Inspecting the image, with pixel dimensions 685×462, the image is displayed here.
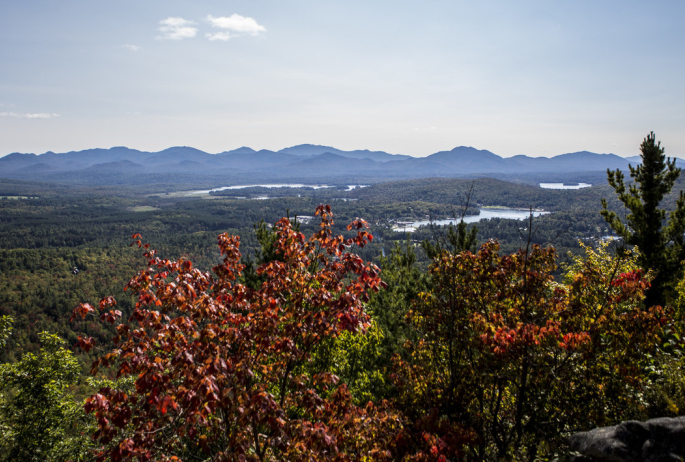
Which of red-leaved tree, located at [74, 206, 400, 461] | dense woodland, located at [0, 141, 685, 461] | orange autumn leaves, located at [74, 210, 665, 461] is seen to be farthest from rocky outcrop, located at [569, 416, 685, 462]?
red-leaved tree, located at [74, 206, 400, 461]

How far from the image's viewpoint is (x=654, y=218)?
51.7ft

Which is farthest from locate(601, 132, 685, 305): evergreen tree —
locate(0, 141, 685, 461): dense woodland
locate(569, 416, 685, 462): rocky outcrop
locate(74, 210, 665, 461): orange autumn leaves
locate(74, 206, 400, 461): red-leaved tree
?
locate(74, 206, 400, 461): red-leaved tree

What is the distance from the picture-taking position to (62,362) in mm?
15555

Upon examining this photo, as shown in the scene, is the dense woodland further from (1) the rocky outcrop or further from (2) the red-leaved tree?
(1) the rocky outcrop

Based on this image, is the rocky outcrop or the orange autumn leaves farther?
the orange autumn leaves

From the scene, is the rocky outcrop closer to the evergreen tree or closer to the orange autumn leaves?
the orange autumn leaves

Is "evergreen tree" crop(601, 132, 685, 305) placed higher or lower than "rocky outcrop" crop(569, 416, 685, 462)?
higher

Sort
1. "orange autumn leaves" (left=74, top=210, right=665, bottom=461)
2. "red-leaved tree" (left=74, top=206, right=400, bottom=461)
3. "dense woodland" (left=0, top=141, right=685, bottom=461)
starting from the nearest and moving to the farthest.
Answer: "red-leaved tree" (left=74, top=206, right=400, bottom=461) < "orange autumn leaves" (left=74, top=210, right=665, bottom=461) < "dense woodland" (left=0, top=141, right=685, bottom=461)

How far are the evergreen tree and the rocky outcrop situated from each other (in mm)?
13330

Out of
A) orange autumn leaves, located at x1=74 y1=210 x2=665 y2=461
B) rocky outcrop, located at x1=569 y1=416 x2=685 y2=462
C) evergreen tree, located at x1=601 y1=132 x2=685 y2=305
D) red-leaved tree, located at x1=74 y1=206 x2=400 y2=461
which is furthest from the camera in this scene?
evergreen tree, located at x1=601 y1=132 x2=685 y2=305

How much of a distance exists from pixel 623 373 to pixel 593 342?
2.14ft

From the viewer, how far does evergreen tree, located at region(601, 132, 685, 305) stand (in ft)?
49.4

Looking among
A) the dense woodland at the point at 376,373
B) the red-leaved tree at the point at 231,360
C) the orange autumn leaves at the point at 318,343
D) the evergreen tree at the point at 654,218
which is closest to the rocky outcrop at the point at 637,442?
the dense woodland at the point at 376,373

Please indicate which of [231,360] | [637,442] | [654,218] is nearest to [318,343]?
[231,360]
